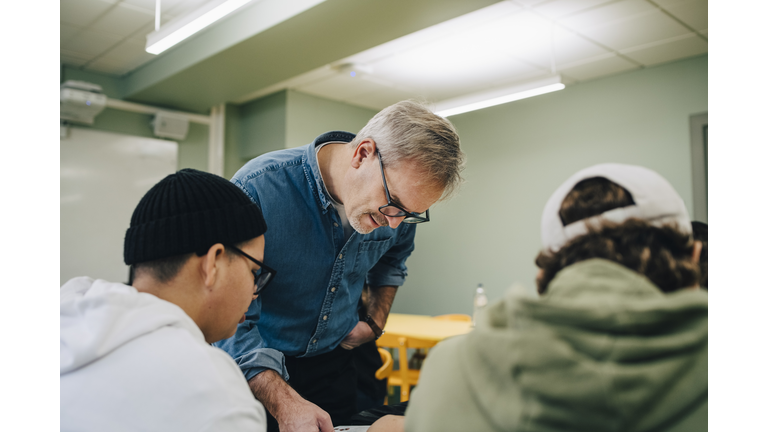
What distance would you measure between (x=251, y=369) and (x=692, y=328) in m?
0.91

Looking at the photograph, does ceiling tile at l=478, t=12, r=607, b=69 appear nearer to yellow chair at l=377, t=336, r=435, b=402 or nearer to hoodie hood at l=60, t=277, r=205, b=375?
yellow chair at l=377, t=336, r=435, b=402

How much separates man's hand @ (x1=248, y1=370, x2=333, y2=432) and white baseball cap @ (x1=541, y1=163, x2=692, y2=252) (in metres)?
0.65

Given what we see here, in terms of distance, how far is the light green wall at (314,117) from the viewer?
16.1 ft

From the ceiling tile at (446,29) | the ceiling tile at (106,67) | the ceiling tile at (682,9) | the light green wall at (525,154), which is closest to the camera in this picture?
the light green wall at (525,154)

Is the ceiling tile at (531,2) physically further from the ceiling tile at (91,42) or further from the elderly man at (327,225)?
the ceiling tile at (91,42)

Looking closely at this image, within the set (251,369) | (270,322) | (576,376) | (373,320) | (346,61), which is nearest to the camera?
(576,376)

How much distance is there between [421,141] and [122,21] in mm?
3258

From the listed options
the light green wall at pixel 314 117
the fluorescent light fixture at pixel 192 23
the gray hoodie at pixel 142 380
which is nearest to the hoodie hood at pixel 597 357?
the gray hoodie at pixel 142 380

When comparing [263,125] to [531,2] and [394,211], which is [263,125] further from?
[394,211]

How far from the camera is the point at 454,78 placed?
4.43m

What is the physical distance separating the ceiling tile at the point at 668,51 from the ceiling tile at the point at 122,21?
A: 3.39 m

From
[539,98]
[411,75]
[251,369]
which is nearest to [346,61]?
[411,75]

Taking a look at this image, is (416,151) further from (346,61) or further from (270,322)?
(346,61)

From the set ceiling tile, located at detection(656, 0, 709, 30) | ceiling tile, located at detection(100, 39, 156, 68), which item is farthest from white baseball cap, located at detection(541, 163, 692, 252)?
ceiling tile, located at detection(100, 39, 156, 68)
